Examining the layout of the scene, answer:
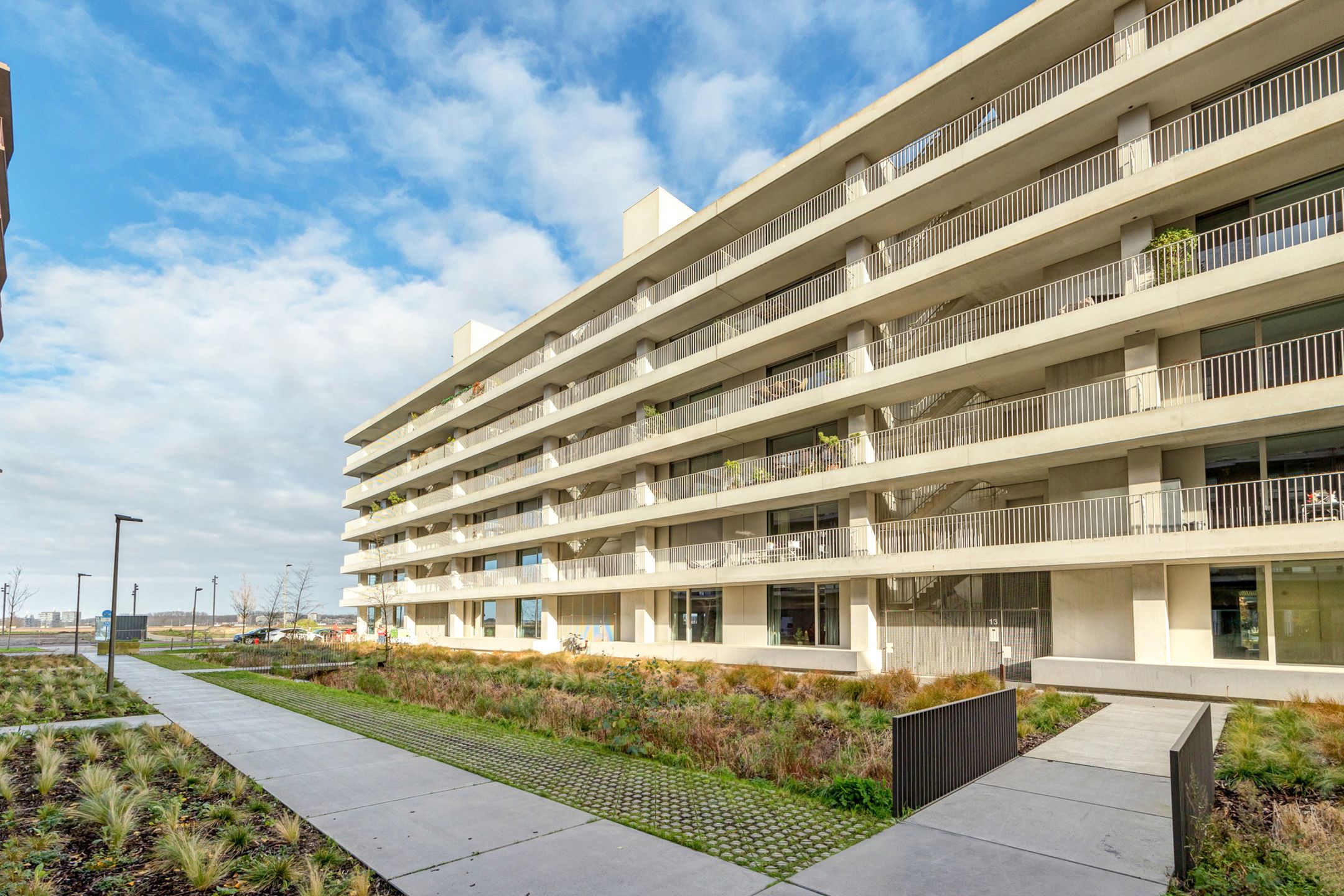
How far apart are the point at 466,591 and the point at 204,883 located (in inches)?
1452

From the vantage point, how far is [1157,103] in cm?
1712

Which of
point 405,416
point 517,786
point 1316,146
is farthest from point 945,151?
point 405,416

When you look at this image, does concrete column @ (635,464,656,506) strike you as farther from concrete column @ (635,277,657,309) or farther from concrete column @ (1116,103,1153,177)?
concrete column @ (1116,103,1153,177)

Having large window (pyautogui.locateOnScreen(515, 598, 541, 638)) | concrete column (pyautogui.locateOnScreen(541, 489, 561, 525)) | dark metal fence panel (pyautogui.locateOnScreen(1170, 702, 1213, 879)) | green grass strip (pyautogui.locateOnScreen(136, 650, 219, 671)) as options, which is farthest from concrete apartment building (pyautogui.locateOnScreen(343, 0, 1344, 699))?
green grass strip (pyautogui.locateOnScreen(136, 650, 219, 671))

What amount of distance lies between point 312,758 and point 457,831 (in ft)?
14.8

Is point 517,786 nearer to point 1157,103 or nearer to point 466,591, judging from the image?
point 1157,103

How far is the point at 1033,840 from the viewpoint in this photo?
6520 mm

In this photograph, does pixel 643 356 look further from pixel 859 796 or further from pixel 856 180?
pixel 859 796

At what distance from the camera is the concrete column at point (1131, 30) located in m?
17.0

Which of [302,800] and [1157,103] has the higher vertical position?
[1157,103]

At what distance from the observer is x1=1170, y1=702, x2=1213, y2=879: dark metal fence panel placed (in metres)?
5.38

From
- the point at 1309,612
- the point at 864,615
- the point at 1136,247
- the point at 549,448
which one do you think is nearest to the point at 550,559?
the point at 549,448

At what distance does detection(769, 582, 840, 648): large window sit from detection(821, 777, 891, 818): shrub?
53.2ft

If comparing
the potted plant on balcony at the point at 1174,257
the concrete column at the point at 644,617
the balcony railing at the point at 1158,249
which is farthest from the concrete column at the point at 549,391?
the potted plant on balcony at the point at 1174,257
